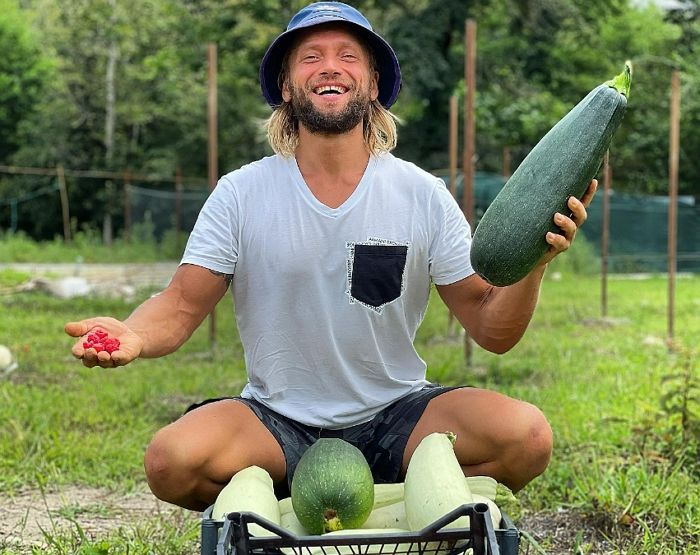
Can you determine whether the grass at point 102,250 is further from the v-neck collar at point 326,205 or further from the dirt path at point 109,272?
the v-neck collar at point 326,205

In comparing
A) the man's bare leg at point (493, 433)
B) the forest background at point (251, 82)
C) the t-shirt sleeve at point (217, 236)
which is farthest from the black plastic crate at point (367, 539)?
the forest background at point (251, 82)

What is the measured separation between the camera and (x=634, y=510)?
326 centimetres

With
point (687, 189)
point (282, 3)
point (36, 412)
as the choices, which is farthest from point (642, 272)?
point (36, 412)

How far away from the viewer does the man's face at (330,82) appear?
Result: 2.84 meters

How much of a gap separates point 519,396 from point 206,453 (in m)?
3.15

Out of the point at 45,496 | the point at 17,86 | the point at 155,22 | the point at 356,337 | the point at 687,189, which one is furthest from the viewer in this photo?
the point at 17,86

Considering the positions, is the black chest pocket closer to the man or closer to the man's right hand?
the man

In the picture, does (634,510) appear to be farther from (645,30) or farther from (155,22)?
(645,30)

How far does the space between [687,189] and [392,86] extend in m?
20.6

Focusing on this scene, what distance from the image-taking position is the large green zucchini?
2.33 metres

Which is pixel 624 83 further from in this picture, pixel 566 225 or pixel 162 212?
pixel 162 212

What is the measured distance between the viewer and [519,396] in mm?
5391

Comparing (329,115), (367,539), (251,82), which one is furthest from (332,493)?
(251,82)

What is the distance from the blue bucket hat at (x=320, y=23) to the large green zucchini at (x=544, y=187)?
70 centimetres
